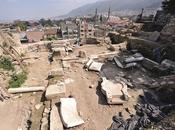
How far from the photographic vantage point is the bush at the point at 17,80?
8203 mm

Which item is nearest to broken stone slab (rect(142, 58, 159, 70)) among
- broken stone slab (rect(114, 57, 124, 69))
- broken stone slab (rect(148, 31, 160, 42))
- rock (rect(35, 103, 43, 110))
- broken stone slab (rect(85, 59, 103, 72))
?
broken stone slab (rect(114, 57, 124, 69))

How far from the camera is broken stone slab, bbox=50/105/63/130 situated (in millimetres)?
5223

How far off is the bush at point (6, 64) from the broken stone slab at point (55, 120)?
4963 mm

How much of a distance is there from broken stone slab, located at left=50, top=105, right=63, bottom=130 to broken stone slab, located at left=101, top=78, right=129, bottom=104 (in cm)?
167

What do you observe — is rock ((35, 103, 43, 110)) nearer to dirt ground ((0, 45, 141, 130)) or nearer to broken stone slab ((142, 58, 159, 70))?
dirt ground ((0, 45, 141, 130))

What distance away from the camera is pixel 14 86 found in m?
8.12

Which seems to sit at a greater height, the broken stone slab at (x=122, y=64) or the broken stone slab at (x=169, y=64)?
the broken stone slab at (x=169, y=64)

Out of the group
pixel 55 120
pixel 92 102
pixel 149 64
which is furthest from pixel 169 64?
pixel 55 120

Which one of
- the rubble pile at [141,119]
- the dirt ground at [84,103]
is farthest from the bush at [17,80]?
the rubble pile at [141,119]

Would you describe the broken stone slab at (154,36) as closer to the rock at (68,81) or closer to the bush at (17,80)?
the rock at (68,81)

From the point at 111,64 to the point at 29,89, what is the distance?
4376 millimetres

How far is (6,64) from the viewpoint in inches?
393

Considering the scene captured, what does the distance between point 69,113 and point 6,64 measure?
5789 millimetres

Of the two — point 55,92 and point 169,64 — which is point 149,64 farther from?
point 55,92
